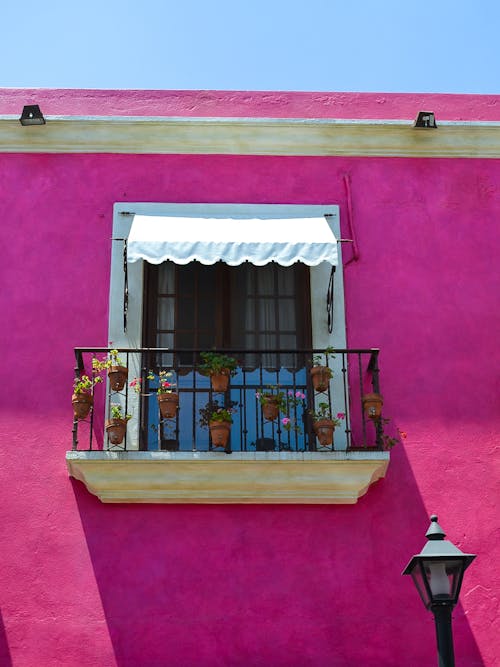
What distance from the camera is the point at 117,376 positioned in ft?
22.6

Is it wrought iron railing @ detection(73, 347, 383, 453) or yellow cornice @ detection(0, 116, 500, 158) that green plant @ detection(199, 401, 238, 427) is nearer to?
wrought iron railing @ detection(73, 347, 383, 453)

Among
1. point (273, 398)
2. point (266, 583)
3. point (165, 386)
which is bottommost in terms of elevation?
point (266, 583)

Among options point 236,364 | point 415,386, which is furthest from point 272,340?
point 415,386

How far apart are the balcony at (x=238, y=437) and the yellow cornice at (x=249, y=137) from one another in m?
1.87

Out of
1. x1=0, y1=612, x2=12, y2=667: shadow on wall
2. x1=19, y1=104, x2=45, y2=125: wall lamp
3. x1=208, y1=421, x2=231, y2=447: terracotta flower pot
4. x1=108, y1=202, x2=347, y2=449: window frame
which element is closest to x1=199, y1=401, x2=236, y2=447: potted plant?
x1=208, y1=421, x2=231, y2=447: terracotta flower pot

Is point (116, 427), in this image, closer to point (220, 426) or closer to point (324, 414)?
point (220, 426)

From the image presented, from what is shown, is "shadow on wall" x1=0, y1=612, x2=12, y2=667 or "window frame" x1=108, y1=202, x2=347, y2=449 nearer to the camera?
"shadow on wall" x1=0, y1=612, x2=12, y2=667

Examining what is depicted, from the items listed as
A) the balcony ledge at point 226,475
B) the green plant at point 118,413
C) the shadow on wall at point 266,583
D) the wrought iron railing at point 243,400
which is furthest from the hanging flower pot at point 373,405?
the green plant at point 118,413

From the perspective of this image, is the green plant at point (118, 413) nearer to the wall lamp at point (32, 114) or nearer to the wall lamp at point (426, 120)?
the wall lamp at point (32, 114)

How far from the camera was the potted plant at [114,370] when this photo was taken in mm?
6906

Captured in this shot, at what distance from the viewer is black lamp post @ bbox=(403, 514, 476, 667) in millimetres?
4867

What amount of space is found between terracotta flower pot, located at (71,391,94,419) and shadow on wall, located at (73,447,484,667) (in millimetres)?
504

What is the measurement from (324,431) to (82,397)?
1.76 metres

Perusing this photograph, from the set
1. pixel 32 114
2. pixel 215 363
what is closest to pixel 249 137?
pixel 32 114
